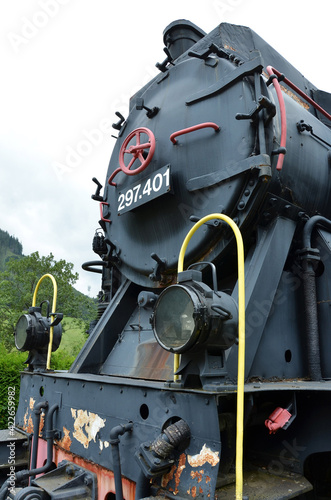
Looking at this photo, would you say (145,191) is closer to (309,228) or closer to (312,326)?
(309,228)

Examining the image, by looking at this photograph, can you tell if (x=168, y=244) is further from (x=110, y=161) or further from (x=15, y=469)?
(x=15, y=469)

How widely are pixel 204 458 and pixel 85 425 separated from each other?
107 centimetres

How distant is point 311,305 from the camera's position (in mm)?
2770

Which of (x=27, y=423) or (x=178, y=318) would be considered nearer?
(x=178, y=318)

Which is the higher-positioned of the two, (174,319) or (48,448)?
(174,319)

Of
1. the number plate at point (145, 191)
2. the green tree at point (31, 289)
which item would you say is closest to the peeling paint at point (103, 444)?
the number plate at point (145, 191)

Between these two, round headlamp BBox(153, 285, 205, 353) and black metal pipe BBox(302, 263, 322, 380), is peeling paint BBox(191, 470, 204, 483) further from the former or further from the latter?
black metal pipe BBox(302, 263, 322, 380)

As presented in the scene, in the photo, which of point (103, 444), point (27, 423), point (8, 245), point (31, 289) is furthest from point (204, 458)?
point (8, 245)

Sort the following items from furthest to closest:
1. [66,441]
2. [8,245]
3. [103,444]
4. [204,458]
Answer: [8,245]
[66,441]
[103,444]
[204,458]

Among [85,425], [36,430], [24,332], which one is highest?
[24,332]

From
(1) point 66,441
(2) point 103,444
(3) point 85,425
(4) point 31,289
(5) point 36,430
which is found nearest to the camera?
(2) point 103,444

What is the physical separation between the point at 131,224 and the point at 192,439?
6.96ft

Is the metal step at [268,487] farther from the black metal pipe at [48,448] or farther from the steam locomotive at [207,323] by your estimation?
the black metal pipe at [48,448]

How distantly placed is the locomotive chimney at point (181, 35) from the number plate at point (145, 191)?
1826mm
